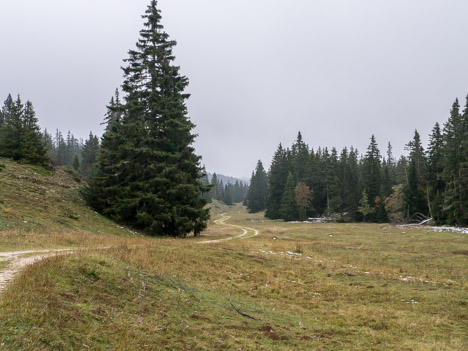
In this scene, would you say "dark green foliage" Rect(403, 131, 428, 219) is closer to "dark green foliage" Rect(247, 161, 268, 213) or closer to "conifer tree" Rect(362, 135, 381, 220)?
"conifer tree" Rect(362, 135, 381, 220)

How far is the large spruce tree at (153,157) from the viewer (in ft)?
99.8

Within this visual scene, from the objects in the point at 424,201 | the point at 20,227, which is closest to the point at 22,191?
the point at 20,227

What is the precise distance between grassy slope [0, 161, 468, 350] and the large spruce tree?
11.5 metres

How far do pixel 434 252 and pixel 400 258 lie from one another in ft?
18.0

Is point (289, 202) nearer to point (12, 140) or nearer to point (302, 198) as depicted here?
point (302, 198)

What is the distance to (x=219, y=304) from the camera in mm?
10945

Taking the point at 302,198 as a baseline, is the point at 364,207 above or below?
below

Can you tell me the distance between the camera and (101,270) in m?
9.57

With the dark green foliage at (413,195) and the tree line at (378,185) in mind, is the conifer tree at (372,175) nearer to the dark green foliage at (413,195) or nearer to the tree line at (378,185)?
the tree line at (378,185)

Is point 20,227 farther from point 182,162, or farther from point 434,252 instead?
point 434,252

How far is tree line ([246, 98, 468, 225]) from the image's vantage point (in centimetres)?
5234

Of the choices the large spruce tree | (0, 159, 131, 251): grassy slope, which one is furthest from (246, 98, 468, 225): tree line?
(0, 159, 131, 251): grassy slope

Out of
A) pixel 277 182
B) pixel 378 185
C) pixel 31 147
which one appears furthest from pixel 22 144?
pixel 378 185

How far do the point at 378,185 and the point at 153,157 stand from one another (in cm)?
6851
